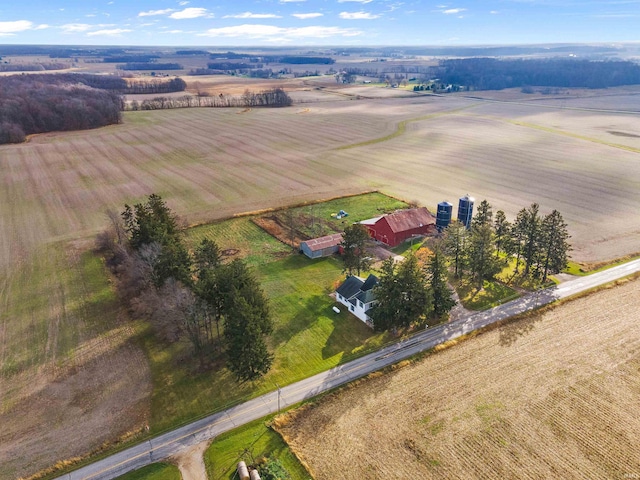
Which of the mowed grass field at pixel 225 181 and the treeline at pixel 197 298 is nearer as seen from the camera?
the treeline at pixel 197 298

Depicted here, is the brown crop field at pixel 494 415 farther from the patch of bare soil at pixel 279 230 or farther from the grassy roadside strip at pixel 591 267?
the patch of bare soil at pixel 279 230

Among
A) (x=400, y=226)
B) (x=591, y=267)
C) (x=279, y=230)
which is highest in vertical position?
(x=400, y=226)

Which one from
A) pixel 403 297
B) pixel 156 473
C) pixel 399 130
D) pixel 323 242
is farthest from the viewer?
pixel 399 130

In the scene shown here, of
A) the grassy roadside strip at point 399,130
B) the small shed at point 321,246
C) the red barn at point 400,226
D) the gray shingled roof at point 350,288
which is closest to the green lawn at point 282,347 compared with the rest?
the small shed at point 321,246

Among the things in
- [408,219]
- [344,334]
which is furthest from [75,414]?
[408,219]

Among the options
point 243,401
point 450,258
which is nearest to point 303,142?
point 450,258

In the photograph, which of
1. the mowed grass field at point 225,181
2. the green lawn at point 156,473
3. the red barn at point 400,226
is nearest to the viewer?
the green lawn at point 156,473

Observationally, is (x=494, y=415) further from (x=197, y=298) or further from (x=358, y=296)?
(x=197, y=298)
